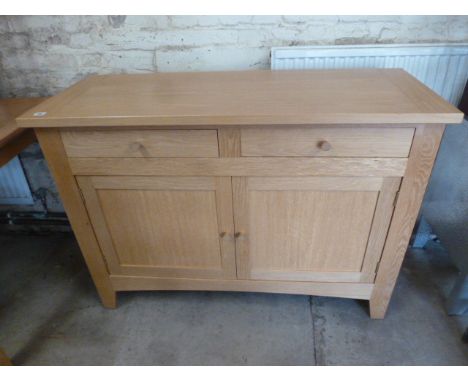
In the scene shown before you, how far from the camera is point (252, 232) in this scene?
44.6 inches

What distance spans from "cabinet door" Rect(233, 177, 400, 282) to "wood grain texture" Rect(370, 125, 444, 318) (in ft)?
0.09

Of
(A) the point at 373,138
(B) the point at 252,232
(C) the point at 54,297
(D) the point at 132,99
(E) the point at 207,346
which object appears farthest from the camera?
(C) the point at 54,297

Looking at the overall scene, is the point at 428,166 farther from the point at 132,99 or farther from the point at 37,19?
the point at 37,19

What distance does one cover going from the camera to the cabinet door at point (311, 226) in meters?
1.00

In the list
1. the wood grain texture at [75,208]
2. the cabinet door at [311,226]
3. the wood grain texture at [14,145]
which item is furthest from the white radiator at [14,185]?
the cabinet door at [311,226]

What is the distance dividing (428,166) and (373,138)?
7.3 inches

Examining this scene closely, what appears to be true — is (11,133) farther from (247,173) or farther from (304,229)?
(304,229)

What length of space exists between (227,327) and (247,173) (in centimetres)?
68

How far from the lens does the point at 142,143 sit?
0.97m

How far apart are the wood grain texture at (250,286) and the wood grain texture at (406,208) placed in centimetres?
6

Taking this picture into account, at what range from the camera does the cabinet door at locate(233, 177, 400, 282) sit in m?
1.00

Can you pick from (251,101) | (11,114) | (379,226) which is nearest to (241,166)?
(251,101)

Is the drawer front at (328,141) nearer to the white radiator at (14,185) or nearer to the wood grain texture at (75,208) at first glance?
the wood grain texture at (75,208)
